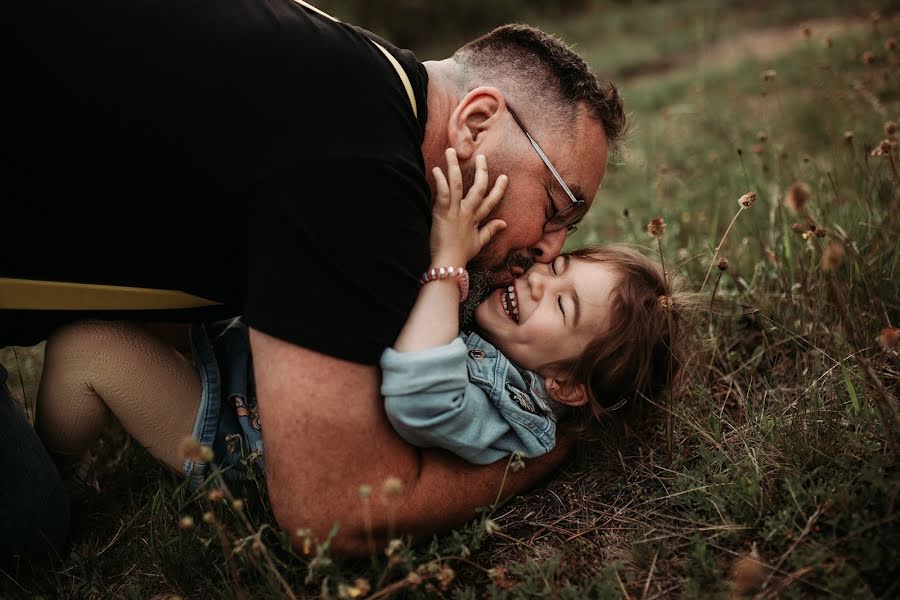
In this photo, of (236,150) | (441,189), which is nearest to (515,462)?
(441,189)

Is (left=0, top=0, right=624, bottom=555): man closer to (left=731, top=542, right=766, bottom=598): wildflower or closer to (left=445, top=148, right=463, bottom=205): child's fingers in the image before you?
(left=445, top=148, right=463, bottom=205): child's fingers

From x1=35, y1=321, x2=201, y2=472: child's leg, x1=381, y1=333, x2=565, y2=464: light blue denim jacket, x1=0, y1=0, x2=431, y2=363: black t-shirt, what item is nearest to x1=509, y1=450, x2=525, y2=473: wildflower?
x1=381, y1=333, x2=565, y2=464: light blue denim jacket

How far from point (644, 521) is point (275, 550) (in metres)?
1.06

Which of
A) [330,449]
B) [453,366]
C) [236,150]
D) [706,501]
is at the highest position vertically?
[236,150]

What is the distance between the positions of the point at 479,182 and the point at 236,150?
710 mm

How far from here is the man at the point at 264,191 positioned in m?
1.61

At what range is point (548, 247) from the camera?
231cm

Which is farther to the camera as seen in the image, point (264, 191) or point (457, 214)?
point (457, 214)

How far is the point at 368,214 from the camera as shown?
1.62 metres

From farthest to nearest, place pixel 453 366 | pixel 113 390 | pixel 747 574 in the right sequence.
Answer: pixel 113 390, pixel 453 366, pixel 747 574

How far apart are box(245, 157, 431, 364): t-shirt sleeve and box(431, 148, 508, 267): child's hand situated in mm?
270

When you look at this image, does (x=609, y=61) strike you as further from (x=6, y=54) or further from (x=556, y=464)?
(x=6, y=54)

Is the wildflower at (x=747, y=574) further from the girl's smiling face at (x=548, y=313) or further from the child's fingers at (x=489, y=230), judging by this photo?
the child's fingers at (x=489, y=230)

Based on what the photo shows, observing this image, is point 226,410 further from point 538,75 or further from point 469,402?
point 538,75
